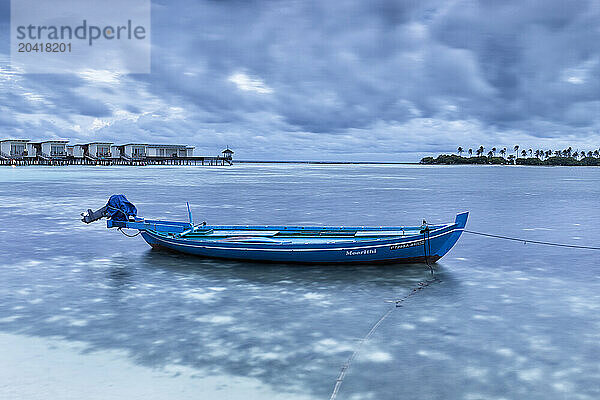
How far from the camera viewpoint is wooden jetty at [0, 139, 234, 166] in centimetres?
15775

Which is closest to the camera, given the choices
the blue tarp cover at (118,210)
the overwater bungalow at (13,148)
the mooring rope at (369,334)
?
the mooring rope at (369,334)

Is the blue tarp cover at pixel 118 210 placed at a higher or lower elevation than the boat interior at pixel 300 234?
higher

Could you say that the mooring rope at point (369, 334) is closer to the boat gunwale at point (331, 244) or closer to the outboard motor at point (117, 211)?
the boat gunwale at point (331, 244)

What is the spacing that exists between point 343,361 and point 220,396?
2.26 meters

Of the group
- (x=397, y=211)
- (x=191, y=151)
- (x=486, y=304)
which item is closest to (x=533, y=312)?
(x=486, y=304)

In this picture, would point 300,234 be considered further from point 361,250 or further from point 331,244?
point 361,250

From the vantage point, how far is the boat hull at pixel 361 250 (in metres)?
15.4

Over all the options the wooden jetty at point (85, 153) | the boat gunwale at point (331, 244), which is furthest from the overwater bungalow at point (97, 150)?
the boat gunwale at point (331, 244)

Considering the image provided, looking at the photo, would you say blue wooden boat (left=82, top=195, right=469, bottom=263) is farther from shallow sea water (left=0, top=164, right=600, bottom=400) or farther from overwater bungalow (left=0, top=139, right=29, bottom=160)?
overwater bungalow (left=0, top=139, right=29, bottom=160)

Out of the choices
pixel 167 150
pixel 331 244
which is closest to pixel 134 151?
pixel 167 150

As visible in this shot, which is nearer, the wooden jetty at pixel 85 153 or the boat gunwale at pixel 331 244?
the boat gunwale at pixel 331 244

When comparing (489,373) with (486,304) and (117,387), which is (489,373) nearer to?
(486,304)

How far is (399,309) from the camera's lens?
11.6 meters

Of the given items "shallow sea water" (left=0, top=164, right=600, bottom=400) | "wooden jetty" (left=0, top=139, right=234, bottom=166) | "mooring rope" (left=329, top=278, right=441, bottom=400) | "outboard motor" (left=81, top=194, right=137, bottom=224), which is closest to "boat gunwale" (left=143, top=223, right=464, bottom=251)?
"shallow sea water" (left=0, top=164, right=600, bottom=400)
